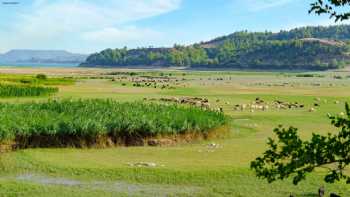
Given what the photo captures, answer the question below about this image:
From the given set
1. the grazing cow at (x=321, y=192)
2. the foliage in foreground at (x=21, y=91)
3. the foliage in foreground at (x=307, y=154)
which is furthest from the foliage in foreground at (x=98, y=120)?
the foliage in foreground at (x=21, y=91)

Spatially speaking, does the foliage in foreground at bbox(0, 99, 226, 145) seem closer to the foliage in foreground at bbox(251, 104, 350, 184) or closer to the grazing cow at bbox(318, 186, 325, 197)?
the grazing cow at bbox(318, 186, 325, 197)

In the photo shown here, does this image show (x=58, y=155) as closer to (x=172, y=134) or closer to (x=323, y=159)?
(x=172, y=134)

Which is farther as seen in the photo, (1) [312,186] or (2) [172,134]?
(2) [172,134]

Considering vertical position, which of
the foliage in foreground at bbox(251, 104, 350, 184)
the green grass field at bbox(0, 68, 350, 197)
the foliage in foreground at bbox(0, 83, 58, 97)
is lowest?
the green grass field at bbox(0, 68, 350, 197)

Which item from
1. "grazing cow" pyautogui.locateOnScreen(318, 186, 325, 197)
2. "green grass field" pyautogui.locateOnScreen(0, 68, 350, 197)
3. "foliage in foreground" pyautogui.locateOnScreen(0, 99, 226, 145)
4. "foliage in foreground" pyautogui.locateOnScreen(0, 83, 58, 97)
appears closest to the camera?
"grazing cow" pyautogui.locateOnScreen(318, 186, 325, 197)

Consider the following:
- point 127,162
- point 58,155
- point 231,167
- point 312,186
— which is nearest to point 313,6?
point 312,186

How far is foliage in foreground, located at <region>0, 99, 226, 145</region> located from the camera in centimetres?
1953

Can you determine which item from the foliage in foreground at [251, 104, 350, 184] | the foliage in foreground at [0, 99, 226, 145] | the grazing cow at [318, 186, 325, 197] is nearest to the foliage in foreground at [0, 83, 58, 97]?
the foliage in foreground at [0, 99, 226, 145]

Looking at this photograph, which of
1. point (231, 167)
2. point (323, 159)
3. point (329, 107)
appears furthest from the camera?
point (329, 107)

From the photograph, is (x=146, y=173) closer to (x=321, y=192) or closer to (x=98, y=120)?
(x=321, y=192)

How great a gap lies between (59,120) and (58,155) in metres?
2.24

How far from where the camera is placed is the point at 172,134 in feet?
72.4

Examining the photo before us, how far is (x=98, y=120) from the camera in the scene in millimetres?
21125

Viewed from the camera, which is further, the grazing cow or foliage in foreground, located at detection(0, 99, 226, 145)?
foliage in foreground, located at detection(0, 99, 226, 145)
